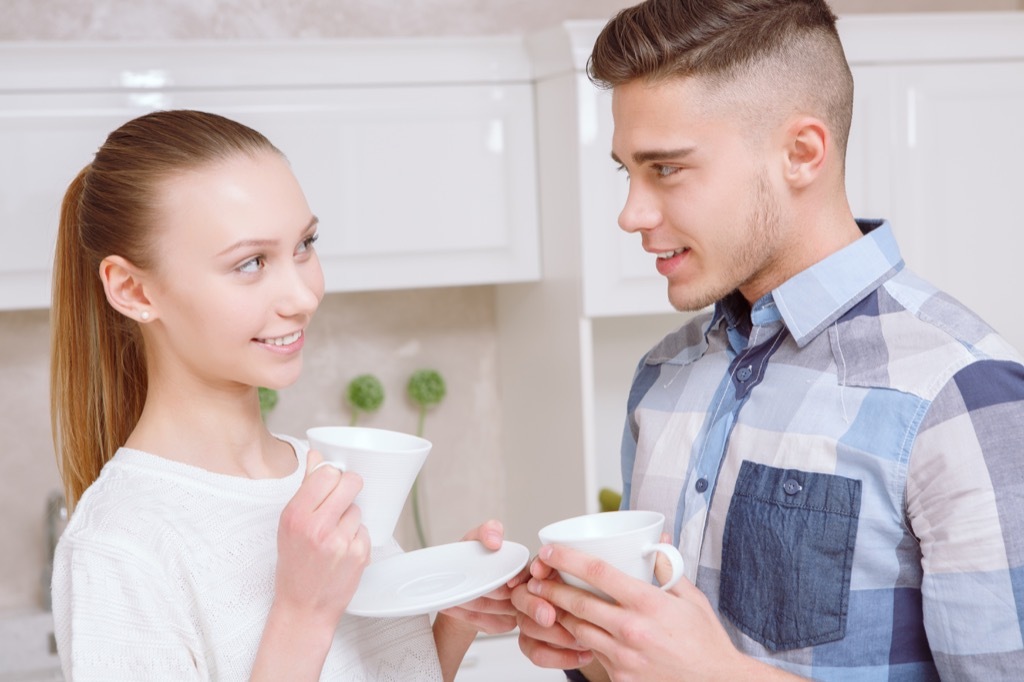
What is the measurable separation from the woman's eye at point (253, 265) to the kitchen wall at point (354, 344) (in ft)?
4.76

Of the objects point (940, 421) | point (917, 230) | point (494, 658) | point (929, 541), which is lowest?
point (494, 658)

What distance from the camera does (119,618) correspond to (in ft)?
3.43

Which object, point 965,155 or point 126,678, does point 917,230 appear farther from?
point 126,678

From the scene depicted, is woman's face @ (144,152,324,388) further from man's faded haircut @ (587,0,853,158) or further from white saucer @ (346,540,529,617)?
man's faded haircut @ (587,0,853,158)

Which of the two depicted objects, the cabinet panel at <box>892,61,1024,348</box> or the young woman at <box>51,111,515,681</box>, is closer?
the young woman at <box>51,111,515,681</box>

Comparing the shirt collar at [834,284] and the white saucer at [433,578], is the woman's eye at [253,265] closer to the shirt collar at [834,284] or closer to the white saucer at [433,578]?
the white saucer at [433,578]

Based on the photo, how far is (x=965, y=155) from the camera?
237 cm

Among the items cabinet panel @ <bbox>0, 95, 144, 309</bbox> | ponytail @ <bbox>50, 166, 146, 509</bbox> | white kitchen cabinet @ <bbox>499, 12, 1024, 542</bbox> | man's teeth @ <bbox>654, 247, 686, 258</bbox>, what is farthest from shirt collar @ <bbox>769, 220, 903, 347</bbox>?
cabinet panel @ <bbox>0, 95, 144, 309</bbox>

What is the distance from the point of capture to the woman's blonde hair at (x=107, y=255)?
1.17 metres

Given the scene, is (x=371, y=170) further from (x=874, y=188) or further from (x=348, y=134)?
(x=874, y=188)

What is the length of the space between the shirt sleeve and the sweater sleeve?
708 mm

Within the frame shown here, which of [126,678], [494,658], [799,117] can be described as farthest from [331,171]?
[126,678]

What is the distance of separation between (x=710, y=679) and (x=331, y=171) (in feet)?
4.80

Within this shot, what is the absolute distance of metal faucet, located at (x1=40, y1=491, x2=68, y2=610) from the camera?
8.01ft
